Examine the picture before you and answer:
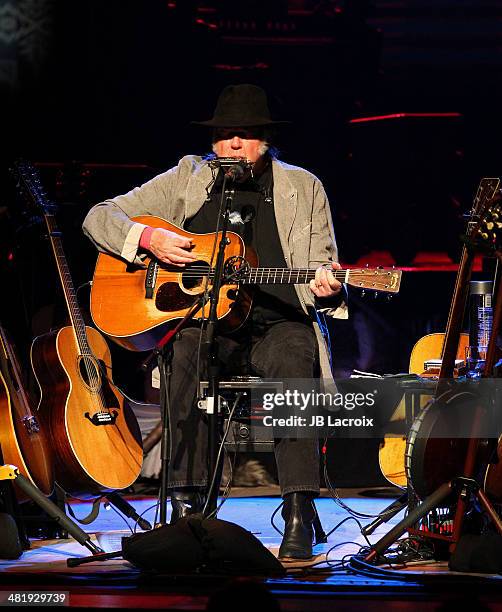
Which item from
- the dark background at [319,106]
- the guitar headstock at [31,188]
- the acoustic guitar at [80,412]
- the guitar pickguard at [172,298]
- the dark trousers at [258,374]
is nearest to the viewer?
the dark trousers at [258,374]

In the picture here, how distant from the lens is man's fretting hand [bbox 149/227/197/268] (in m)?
4.34

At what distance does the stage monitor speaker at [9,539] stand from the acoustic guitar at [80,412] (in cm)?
55

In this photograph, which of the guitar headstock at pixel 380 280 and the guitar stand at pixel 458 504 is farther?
the guitar headstock at pixel 380 280

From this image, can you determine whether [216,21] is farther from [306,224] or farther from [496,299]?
[496,299]

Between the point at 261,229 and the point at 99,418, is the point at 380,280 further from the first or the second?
the point at 99,418

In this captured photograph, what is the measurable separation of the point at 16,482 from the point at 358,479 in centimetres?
253

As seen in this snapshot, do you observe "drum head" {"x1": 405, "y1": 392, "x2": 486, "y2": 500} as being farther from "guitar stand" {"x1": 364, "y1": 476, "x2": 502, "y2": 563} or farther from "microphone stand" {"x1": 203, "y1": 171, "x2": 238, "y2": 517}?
"microphone stand" {"x1": 203, "y1": 171, "x2": 238, "y2": 517}

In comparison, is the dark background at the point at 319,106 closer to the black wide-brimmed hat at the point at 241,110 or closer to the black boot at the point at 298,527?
the black wide-brimmed hat at the point at 241,110

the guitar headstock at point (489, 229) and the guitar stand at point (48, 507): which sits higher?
the guitar headstock at point (489, 229)

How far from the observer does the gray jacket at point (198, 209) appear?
4.45 meters

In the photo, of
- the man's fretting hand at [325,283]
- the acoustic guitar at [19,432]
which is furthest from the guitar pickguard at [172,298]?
the acoustic guitar at [19,432]

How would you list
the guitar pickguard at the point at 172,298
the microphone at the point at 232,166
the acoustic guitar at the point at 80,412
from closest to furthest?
the microphone at the point at 232,166
the guitar pickguard at the point at 172,298
the acoustic guitar at the point at 80,412

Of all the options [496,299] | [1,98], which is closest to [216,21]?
[1,98]

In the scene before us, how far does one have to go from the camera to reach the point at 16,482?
4031mm
